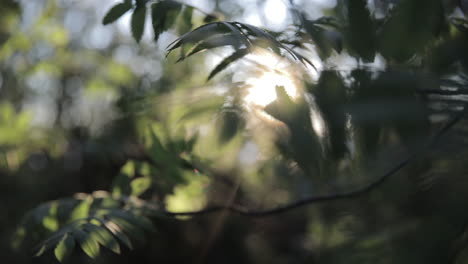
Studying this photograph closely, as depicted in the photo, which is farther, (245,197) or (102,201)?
(245,197)

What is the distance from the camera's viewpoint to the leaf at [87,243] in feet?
1.80

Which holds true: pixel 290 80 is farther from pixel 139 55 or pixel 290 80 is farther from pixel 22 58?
pixel 22 58

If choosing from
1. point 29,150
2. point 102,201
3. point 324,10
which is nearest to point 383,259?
point 102,201

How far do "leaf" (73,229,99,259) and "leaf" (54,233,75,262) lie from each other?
0.04 ft

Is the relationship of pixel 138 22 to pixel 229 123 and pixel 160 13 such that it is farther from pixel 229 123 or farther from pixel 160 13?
pixel 229 123

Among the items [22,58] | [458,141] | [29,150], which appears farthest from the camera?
[22,58]

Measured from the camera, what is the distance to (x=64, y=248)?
556 mm

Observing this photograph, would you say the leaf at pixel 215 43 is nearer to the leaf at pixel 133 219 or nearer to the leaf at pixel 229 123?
the leaf at pixel 229 123

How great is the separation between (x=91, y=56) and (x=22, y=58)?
0.36m

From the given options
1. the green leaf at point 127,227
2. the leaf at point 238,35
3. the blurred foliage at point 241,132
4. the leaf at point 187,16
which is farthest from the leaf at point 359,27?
the green leaf at point 127,227

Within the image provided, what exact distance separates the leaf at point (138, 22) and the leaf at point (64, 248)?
0.35m

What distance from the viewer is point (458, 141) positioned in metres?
0.40

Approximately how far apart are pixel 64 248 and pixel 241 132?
0.36 metres

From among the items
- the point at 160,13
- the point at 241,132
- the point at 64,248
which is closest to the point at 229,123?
the point at 241,132
